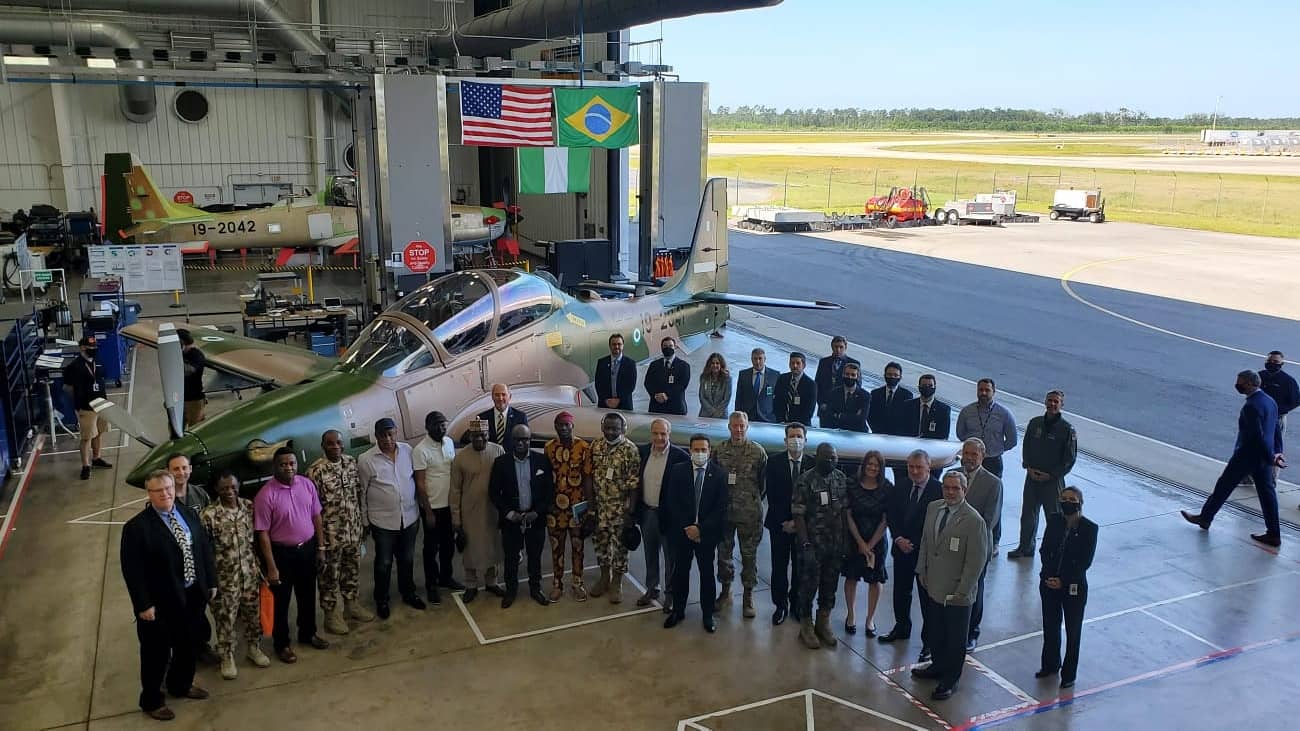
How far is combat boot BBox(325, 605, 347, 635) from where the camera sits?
7207mm

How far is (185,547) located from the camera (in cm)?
589

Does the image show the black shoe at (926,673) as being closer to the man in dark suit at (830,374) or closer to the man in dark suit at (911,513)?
the man in dark suit at (911,513)

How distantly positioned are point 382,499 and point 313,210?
21.0 m

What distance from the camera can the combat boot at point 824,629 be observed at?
7.17m

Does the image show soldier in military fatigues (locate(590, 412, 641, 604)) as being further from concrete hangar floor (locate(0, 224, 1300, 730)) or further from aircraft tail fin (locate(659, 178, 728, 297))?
aircraft tail fin (locate(659, 178, 728, 297))

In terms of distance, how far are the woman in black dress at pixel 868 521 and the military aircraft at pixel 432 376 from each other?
60.2 inches

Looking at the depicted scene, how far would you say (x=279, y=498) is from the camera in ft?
21.0

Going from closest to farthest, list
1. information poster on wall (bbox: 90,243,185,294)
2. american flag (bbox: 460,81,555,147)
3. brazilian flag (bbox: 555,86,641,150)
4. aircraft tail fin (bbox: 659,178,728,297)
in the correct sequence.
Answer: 1. aircraft tail fin (bbox: 659,178,728,297)
2. american flag (bbox: 460,81,555,147)
3. brazilian flag (bbox: 555,86,641,150)
4. information poster on wall (bbox: 90,243,185,294)

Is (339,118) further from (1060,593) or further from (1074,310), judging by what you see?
(1060,593)

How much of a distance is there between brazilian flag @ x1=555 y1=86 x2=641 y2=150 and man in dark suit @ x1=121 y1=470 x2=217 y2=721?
11.9 meters

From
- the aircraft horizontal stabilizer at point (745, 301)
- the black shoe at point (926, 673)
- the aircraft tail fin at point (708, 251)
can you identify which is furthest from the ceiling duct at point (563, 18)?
the black shoe at point (926, 673)

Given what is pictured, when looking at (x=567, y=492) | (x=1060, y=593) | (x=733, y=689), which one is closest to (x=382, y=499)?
(x=567, y=492)

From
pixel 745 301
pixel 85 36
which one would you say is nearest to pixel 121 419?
pixel 745 301

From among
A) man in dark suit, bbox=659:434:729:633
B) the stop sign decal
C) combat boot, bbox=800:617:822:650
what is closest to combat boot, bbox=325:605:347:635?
man in dark suit, bbox=659:434:729:633
